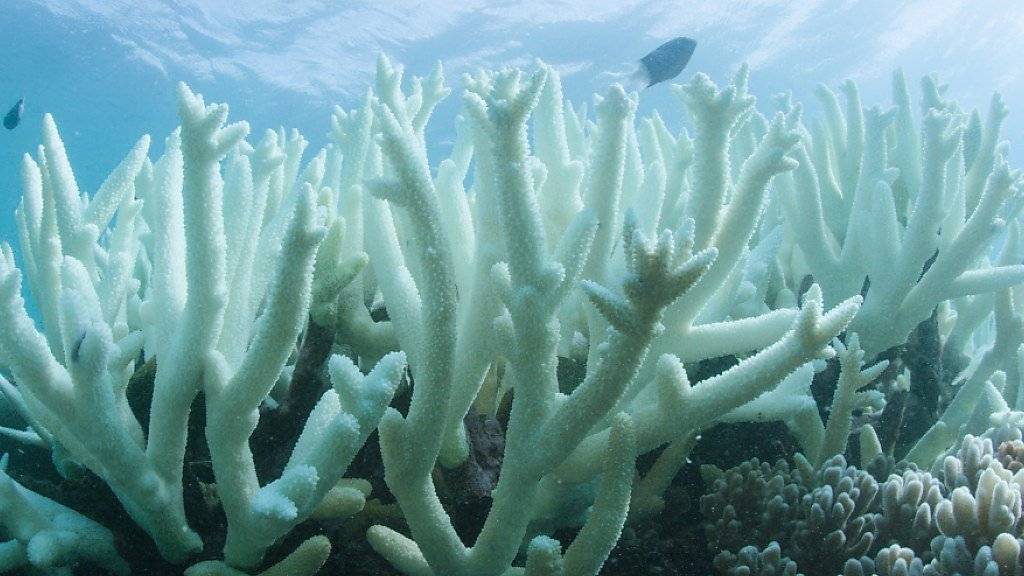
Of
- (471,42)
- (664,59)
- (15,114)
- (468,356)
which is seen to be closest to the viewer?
(468,356)

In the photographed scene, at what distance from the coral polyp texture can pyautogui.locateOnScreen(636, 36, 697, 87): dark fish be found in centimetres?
533

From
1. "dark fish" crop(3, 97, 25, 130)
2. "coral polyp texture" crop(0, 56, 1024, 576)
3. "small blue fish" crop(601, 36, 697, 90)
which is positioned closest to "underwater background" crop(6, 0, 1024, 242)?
"dark fish" crop(3, 97, 25, 130)

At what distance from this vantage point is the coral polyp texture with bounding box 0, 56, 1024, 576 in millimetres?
1431

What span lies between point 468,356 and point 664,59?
22.5 feet

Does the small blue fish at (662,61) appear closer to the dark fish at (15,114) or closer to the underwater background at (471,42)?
the dark fish at (15,114)

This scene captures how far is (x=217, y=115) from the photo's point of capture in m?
1.51

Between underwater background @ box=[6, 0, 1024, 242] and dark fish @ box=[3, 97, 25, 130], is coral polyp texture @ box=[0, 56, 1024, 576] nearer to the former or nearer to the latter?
dark fish @ box=[3, 97, 25, 130]

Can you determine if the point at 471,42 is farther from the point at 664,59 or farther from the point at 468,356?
the point at 468,356

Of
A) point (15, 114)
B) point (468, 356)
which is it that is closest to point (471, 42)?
point (15, 114)

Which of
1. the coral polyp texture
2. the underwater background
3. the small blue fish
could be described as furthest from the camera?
the underwater background

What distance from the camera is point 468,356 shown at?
166 cm

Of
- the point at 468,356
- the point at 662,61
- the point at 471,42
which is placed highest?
the point at 471,42

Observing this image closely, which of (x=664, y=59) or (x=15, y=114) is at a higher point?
(x=664, y=59)

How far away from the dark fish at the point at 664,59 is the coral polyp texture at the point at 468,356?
533 cm
